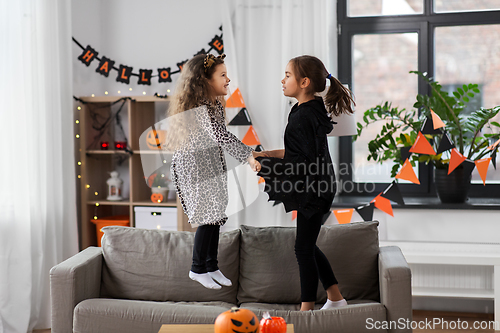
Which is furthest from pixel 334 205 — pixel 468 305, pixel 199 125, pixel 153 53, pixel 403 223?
pixel 153 53

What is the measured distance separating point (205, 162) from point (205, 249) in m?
0.40

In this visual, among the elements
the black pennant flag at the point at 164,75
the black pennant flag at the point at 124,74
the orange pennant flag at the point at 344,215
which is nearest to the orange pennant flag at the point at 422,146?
the orange pennant flag at the point at 344,215

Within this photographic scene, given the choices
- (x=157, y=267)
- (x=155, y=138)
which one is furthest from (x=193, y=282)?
(x=155, y=138)

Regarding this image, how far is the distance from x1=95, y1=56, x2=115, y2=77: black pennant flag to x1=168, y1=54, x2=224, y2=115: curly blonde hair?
65.4 inches

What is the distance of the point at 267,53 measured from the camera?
3.18 m

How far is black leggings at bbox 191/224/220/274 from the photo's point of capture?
2066mm

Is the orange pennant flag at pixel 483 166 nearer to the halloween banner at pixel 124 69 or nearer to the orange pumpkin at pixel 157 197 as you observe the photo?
the halloween banner at pixel 124 69

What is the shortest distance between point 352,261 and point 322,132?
0.71 meters

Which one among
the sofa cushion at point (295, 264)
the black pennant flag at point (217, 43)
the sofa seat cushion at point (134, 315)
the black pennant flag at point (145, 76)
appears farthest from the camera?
the black pennant flag at point (145, 76)

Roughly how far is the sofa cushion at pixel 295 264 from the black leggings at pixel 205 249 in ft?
0.88

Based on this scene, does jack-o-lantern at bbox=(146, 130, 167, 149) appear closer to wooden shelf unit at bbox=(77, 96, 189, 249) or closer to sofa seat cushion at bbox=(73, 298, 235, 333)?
wooden shelf unit at bbox=(77, 96, 189, 249)

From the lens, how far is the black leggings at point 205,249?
2.07 m

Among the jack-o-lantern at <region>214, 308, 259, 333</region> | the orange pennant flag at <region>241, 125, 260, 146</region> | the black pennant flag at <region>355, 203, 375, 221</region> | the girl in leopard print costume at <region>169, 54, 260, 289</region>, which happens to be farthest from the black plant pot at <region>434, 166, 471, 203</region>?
the jack-o-lantern at <region>214, 308, 259, 333</region>

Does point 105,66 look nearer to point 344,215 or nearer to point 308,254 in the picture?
Answer: point 344,215
